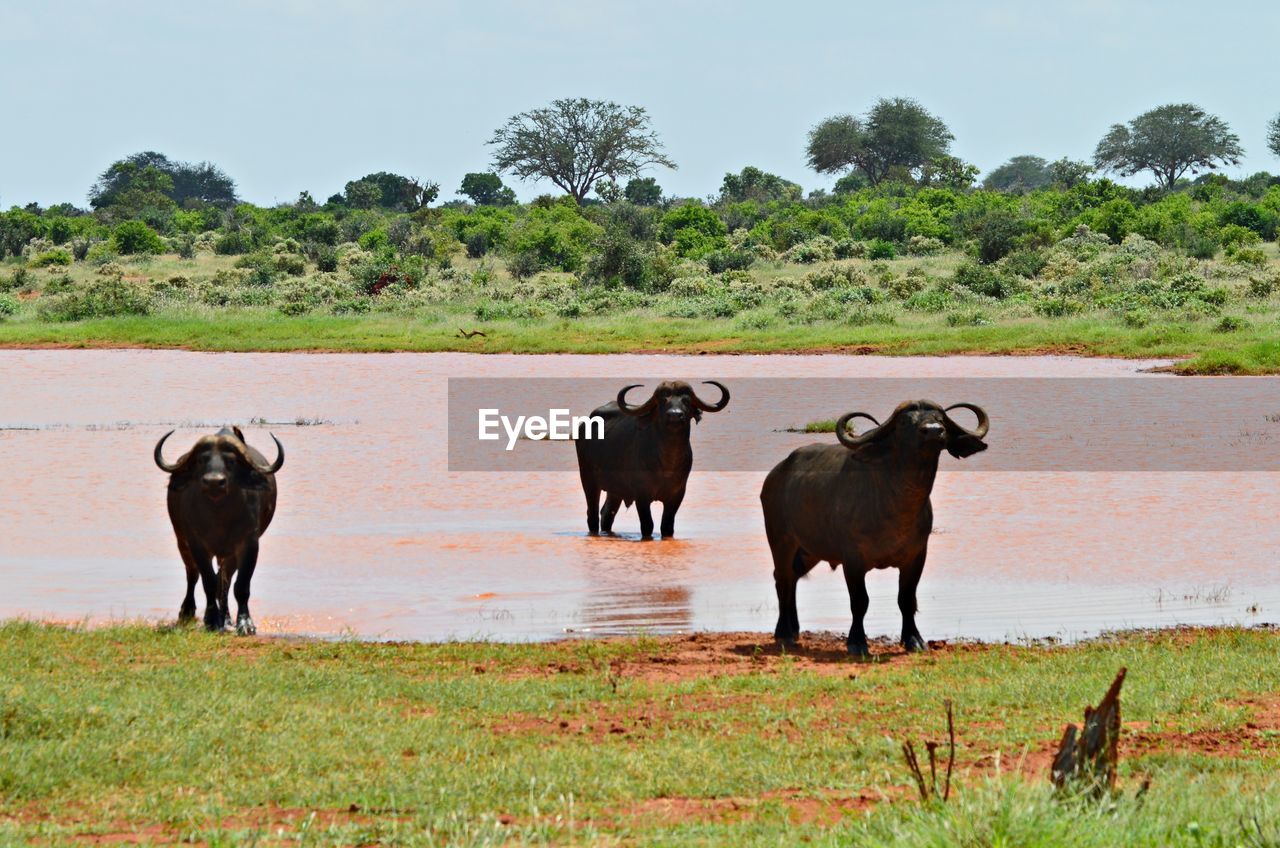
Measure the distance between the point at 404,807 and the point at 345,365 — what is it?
3030cm

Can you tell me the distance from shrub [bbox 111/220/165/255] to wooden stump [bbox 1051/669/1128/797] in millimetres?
60167

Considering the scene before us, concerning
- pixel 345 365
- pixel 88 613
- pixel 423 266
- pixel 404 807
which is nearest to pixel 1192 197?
pixel 423 266

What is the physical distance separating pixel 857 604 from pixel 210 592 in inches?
150

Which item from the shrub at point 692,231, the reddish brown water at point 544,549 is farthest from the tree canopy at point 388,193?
the reddish brown water at point 544,549

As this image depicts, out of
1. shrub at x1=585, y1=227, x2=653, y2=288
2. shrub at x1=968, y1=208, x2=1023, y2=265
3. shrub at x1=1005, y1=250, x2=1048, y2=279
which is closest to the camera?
shrub at x1=1005, y1=250, x2=1048, y2=279

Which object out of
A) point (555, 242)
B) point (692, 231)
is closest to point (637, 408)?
point (555, 242)

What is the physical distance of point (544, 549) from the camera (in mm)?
14734

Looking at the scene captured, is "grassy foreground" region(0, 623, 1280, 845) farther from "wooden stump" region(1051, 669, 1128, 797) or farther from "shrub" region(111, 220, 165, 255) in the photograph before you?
"shrub" region(111, 220, 165, 255)

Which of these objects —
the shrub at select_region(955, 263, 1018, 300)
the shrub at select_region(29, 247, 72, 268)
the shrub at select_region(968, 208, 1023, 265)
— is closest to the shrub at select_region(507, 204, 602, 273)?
the shrub at select_region(968, 208, 1023, 265)

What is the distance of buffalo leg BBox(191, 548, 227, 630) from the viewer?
10.8 m

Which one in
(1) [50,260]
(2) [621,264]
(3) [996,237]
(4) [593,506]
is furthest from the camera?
(1) [50,260]

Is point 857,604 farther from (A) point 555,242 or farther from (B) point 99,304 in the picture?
(A) point 555,242

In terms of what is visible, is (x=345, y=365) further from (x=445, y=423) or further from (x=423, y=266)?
(x=423, y=266)

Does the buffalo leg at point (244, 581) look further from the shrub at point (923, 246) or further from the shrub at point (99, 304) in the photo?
the shrub at point (923, 246)
